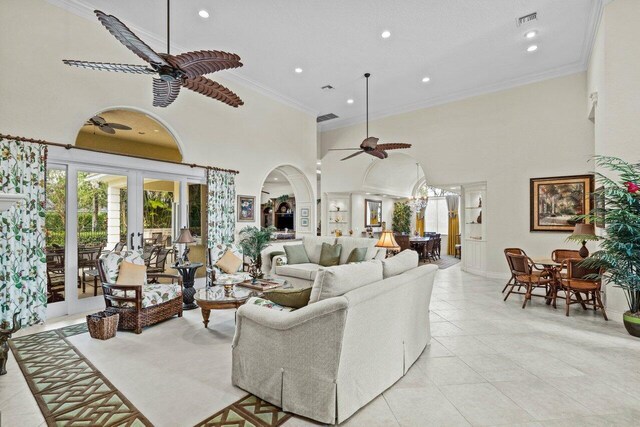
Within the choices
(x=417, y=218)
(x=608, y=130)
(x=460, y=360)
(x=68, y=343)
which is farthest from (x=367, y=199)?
(x=68, y=343)

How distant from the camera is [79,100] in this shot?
4570 mm

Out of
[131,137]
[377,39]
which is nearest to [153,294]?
[377,39]

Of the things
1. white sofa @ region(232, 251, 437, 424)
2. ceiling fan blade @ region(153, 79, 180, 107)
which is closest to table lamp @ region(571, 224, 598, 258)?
white sofa @ region(232, 251, 437, 424)

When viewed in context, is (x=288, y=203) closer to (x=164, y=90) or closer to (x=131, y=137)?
(x=131, y=137)

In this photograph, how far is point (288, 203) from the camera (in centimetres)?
1544

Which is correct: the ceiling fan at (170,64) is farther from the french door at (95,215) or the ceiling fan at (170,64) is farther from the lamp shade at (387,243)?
the lamp shade at (387,243)

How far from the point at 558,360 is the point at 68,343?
17.2 feet

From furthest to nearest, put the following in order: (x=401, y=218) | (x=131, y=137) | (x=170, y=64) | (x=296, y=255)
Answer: (x=401, y=218) < (x=131, y=137) < (x=296, y=255) < (x=170, y=64)

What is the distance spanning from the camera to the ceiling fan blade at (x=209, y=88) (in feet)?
12.7

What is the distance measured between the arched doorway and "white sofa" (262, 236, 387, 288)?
219cm

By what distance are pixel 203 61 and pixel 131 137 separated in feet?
20.0

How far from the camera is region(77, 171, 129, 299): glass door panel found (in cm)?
467

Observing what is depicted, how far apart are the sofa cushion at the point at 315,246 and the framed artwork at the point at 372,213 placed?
479 centimetres

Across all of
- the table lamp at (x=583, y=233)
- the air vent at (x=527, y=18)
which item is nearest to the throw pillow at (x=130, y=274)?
the table lamp at (x=583, y=233)
